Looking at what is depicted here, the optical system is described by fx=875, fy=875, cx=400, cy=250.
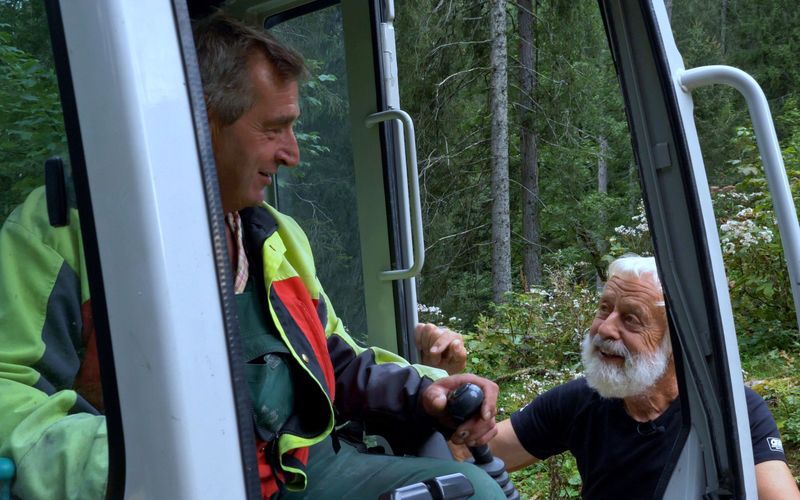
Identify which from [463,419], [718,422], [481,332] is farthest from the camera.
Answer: [481,332]

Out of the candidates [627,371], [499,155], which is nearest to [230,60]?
[627,371]

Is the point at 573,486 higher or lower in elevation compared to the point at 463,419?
lower

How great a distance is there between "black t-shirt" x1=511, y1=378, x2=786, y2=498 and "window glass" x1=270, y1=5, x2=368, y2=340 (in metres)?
0.86

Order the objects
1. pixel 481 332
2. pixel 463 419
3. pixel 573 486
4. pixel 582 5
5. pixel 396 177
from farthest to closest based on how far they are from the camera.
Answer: pixel 582 5 → pixel 481 332 → pixel 573 486 → pixel 396 177 → pixel 463 419

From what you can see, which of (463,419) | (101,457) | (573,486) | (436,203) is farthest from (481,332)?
(101,457)

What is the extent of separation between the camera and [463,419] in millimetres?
1933

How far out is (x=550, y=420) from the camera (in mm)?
3094

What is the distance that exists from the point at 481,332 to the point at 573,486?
10.1 ft

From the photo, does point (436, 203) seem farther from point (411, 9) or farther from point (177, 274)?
point (177, 274)

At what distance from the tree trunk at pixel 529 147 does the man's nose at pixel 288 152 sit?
33.6 feet

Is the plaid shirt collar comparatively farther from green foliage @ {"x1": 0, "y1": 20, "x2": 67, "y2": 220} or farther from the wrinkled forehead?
the wrinkled forehead

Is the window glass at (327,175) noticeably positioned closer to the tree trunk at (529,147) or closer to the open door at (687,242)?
the open door at (687,242)

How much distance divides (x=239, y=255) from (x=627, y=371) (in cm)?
145

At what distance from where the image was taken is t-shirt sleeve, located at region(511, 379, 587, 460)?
3061 millimetres
